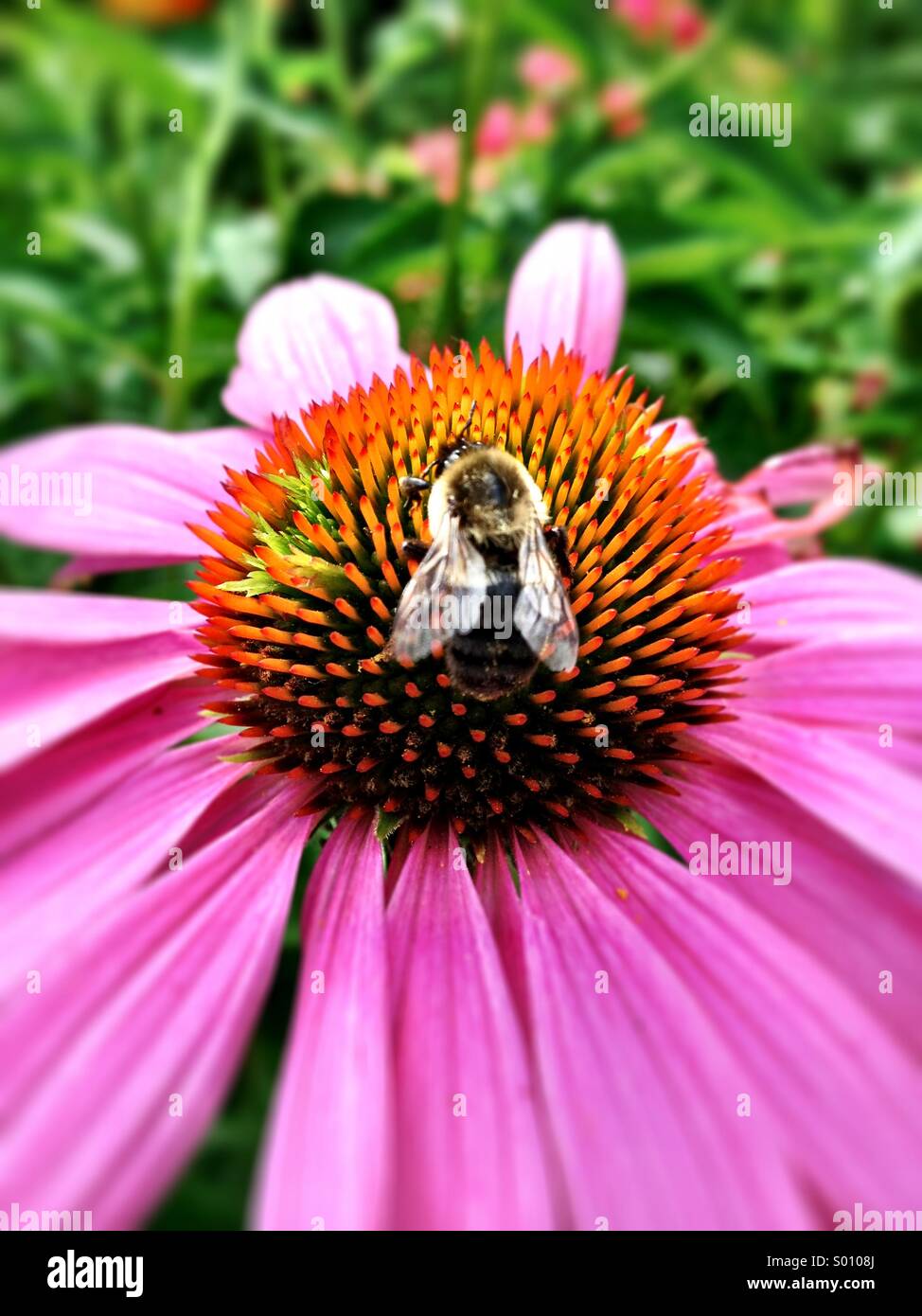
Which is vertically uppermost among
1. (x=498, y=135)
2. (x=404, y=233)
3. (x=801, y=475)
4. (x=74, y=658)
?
(x=498, y=135)

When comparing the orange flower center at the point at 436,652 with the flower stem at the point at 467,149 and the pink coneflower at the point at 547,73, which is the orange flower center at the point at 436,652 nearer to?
the flower stem at the point at 467,149

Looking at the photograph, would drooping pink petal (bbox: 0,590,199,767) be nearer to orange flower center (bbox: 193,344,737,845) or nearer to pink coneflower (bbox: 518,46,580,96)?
orange flower center (bbox: 193,344,737,845)

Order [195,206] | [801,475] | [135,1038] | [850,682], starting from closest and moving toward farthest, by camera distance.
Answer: [135,1038] < [850,682] < [801,475] < [195,206]

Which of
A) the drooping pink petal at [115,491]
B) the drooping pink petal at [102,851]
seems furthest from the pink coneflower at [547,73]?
the drooping pink petal at [102,851]

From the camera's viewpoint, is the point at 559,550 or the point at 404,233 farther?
the point at 404,233

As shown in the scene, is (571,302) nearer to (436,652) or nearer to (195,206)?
(195,206)

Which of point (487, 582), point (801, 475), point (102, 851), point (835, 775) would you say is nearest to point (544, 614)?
point (487, 582)

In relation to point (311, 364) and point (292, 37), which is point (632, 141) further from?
point (292, 37)
